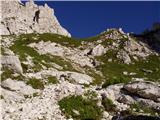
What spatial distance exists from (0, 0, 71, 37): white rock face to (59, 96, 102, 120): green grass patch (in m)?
92.3

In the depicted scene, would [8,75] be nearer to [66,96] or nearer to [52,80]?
[52,80]

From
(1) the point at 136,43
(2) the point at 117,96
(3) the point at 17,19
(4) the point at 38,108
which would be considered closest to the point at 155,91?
(2) the point at 117,96

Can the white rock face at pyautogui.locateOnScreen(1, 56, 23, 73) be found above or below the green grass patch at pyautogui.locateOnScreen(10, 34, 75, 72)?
below

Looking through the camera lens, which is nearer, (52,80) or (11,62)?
(11,62)

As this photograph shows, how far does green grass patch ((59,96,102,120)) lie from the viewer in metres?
32.5

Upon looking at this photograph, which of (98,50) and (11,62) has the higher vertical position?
(98,50)

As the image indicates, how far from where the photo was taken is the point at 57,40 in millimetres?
100188

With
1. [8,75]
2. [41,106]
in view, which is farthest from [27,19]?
[41,106]

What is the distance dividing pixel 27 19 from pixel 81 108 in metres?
108

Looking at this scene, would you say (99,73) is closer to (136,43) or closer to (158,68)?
(158,68)

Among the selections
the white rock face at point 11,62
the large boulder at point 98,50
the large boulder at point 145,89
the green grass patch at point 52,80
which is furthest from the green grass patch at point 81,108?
the large boulder at point 98,50

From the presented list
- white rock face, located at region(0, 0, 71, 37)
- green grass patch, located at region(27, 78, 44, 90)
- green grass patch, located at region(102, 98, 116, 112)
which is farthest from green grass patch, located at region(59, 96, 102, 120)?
white rock face, located at region(0, 0, 71, 37)

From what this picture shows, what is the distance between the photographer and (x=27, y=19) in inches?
5472

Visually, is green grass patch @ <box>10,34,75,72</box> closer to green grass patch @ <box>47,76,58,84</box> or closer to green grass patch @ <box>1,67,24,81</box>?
green grass patch @ <box>47,76,58,84</box>
